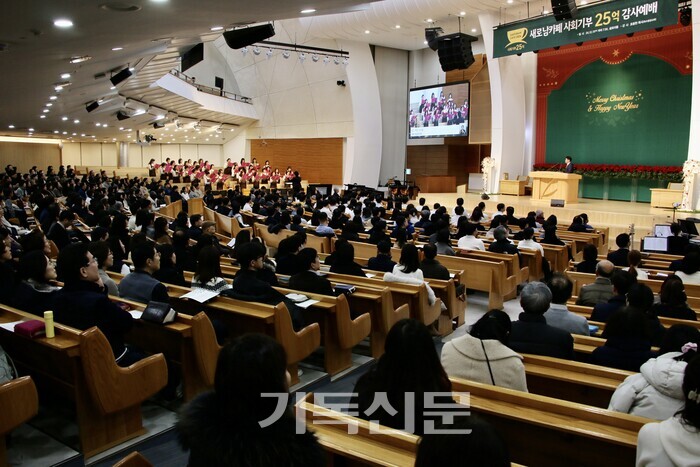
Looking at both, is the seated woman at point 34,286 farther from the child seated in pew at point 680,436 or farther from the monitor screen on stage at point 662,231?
the monitor screen on stage at point 662,231

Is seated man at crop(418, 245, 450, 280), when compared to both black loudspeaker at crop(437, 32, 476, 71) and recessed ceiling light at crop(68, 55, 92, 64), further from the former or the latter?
black loudspeaker at crop(437, 32, 476, 71)

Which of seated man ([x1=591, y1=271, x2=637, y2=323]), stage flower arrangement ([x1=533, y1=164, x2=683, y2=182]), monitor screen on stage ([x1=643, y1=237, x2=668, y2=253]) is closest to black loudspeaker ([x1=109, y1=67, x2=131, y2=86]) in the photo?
seated man ([x1=591, y1=271, x2=637, y2=323])

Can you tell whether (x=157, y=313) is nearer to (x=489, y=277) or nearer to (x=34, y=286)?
(x=34, y=286)

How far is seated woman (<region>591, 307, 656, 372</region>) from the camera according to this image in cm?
321

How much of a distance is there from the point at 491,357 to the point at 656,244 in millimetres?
6693

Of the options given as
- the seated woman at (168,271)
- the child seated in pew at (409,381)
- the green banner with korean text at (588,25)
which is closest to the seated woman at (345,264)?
the seated woman at (168,271)

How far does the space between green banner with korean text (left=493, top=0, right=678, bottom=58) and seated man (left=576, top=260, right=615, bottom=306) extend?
8861 millimetres

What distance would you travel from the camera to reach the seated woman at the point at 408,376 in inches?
86.3

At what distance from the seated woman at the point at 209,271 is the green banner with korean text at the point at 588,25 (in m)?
11.4

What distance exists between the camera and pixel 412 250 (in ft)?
18.0

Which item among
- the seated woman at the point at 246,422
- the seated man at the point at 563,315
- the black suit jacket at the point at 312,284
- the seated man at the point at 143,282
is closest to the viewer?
the seated woman at the point at 246,422

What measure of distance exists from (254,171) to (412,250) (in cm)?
1867

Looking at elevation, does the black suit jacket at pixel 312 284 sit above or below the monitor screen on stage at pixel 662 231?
below

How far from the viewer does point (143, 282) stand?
426 cm
